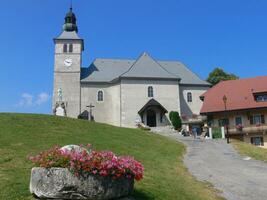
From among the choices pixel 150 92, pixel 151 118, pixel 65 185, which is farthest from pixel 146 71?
pixel 65 185

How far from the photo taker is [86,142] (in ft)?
74.0

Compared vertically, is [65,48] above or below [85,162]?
above

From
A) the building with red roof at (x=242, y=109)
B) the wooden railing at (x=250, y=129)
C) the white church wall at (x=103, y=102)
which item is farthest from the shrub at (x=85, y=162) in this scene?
the white church wall at (x=103, y=102)

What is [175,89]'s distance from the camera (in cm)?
5209

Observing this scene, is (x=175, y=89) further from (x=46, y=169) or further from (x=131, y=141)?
(x=46, y=169)

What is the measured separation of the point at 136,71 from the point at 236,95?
14798 millimetres

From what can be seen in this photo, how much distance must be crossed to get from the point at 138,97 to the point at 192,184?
117ft

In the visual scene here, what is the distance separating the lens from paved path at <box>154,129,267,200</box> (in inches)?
561

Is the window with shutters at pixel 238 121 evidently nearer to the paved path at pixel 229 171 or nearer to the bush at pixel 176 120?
the bush at pixel 176 120

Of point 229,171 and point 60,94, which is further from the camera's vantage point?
point 60,94

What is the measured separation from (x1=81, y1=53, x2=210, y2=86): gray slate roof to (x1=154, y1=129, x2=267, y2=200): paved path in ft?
82.0

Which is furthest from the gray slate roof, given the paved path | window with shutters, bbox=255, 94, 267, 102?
the paved path

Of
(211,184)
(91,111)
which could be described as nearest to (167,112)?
(91,111)

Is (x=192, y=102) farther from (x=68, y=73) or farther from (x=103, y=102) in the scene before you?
(x=68, y=73)
